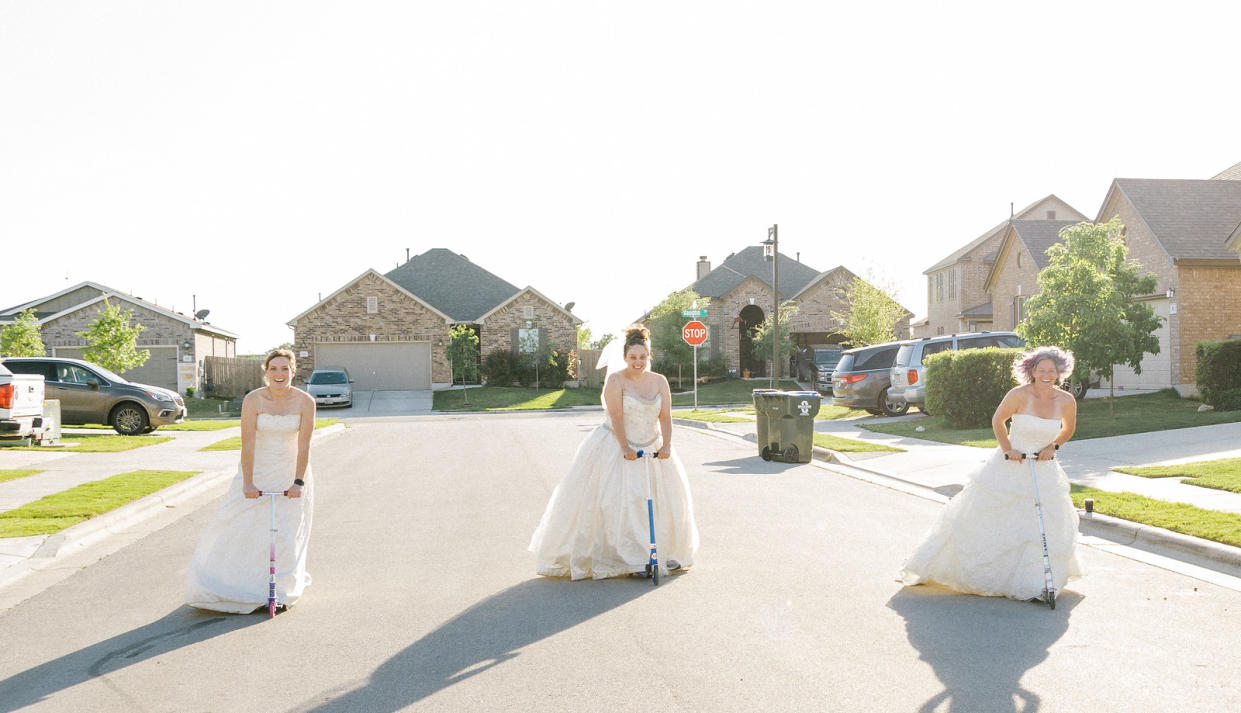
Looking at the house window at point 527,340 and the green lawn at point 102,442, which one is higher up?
the house window at point 527,340

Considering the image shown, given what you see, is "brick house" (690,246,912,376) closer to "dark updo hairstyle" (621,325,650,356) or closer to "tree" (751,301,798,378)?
"tree" (751,301,798,378)

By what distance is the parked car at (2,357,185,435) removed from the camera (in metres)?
21.1

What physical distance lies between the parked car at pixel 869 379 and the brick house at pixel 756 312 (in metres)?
26.6

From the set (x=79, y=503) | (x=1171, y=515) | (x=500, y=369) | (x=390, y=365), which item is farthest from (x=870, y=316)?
(x=79, y=503)

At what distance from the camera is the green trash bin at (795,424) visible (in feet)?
50.8

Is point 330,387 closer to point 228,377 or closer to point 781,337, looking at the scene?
point 228,377

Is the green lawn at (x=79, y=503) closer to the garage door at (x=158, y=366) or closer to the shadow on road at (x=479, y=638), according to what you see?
the shadow on road at (x=479, y=638)

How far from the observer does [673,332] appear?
47969 mm

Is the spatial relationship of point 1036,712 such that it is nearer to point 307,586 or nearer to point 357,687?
point 357,687

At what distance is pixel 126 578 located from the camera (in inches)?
291

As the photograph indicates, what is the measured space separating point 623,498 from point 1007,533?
8.73 feet

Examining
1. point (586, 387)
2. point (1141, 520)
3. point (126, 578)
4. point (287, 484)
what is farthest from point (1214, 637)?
point (586, 387)

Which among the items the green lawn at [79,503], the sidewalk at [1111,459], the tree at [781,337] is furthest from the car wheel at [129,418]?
the tree at [781,337]

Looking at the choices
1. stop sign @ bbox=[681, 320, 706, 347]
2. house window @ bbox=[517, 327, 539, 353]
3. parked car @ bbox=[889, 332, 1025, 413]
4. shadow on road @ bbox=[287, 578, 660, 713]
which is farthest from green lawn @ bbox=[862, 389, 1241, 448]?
house window @ bbox=[517, 327, 539, 353]
